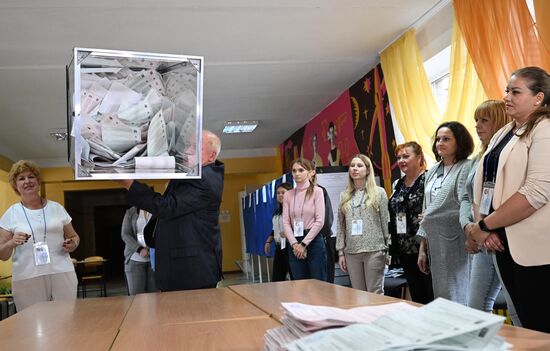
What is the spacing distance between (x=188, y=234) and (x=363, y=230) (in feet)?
5.29

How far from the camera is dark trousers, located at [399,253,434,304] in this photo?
3.05 meters

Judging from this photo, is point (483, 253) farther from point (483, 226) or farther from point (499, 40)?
point (499, 40)

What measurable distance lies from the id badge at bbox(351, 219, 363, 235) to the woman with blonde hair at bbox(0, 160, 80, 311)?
184cm

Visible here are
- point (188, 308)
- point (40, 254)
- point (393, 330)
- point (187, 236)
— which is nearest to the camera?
point (393, 330)

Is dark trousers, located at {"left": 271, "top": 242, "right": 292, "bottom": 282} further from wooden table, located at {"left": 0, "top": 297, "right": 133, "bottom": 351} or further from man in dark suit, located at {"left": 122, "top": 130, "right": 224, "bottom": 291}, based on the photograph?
wooden table, located at {"left": 0, "top": 297, "right": 133, "bottom": 351}

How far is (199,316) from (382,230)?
234 cm

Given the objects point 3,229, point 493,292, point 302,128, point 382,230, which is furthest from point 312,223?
point 302,128

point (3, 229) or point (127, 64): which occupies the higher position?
point (127, 64)

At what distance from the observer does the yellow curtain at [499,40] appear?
2.98 meters

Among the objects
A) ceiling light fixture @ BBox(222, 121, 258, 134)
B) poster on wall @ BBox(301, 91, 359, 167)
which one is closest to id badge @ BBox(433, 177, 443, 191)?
poster on wall @ BBox(301, 91, 359, 167)

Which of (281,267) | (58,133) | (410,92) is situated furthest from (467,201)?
(58,133)

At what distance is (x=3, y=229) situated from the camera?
302cm

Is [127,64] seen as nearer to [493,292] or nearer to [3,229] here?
[3,229]

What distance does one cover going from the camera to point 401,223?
10.7ft
